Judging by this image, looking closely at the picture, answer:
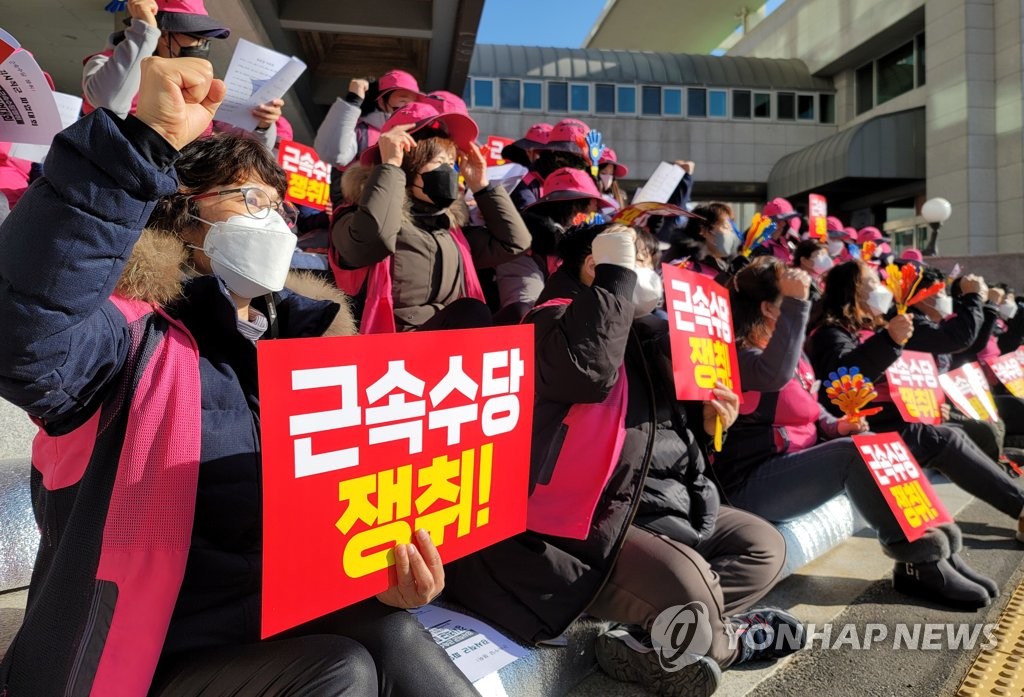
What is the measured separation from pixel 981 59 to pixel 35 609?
21578 mm

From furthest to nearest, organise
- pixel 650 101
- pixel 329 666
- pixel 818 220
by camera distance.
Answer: pixel 650 101 → pixel 818 220 → pixel 329 666

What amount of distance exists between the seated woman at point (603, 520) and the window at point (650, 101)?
21912 millimetres

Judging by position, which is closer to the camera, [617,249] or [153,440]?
[153,440]

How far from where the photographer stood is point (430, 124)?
9.90ft

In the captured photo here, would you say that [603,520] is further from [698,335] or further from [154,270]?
[154,270]

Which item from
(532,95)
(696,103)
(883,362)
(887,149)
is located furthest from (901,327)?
(696,103)

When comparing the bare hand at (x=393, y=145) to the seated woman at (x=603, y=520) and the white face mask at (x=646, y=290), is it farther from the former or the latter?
the white face mask at (x=646, y=290)

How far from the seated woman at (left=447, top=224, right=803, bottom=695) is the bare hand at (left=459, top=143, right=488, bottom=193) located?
105cm

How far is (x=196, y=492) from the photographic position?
134cm

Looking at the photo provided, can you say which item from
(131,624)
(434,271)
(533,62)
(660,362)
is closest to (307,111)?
(434,271)

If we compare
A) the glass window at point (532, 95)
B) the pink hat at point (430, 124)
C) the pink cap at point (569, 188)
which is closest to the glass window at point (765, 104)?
the glass window at point (532, 95)

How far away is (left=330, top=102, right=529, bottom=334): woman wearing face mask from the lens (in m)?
2.67

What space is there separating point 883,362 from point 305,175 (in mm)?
3499

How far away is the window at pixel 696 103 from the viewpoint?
76.0 feet
